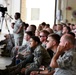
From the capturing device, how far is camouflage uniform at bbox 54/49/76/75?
7.92ft

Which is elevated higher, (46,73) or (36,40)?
(36,40)

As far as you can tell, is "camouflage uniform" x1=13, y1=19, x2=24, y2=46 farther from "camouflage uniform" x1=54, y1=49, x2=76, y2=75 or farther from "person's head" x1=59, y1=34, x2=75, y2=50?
"camouflage uniform" x1=54, y1=49, x2=76, y2=75

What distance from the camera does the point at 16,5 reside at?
35.6ft

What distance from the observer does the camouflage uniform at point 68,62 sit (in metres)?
2.41

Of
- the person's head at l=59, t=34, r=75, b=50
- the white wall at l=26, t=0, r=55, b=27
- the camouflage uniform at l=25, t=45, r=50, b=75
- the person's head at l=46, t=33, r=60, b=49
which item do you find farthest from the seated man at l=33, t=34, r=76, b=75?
the white wall at l=26, t=0, r=55, b=27

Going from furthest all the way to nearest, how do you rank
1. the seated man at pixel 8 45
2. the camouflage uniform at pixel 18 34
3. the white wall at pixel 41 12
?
the white wall at pixel 41 12, the seated man at pixel 8 45, the camouflage uniform at pixel 18 34

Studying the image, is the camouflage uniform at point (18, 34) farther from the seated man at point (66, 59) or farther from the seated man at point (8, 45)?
the seated man at point (66, 59)

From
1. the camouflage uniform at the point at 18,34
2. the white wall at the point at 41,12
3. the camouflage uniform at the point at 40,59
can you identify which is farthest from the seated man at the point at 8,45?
the white wall at the point at 41,12

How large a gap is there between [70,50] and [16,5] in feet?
28.2

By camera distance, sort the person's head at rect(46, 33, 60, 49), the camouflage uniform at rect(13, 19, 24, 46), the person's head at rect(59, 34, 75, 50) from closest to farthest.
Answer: the person's head at rect(59, 34, 75, 50) < the person's head at rect(46, 33, 60, 49) < the camouflage uniform at rect(13, 19, 24, 46)

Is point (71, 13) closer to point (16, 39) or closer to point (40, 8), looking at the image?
point (40, 8)

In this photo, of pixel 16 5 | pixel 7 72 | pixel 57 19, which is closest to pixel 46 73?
pixel 7 72

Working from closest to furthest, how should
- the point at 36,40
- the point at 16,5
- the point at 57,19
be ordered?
the point at 36,40 → the point at 16,5 → the point at 57,19

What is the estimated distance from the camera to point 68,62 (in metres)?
2.40
